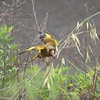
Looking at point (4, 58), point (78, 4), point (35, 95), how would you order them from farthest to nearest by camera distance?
point (78, 4)
point (4, 58)
point (35, 95)

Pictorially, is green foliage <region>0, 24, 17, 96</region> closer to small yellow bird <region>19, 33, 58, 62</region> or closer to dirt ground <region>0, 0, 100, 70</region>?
small yellow bird <region>19, 33, 58, 62</region>

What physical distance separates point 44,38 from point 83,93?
507 mm

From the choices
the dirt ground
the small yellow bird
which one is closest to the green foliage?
the small yellow bird

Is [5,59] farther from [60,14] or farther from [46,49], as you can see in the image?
[60,14]

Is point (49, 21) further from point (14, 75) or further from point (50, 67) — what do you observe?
point (50, 67)

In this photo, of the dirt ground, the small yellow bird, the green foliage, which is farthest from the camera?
the dirt ground

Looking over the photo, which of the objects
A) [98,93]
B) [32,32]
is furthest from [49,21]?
[98,93]

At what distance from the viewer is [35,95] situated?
1971mm

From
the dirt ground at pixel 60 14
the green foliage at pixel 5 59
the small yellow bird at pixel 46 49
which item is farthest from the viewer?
the dirt ground at pixel 60 14

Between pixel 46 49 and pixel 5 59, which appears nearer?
pixel 46 49

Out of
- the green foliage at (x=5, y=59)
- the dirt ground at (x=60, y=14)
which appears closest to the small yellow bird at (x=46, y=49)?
the green foliage at (x=5, y=59)

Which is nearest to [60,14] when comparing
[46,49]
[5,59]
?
[5,59]

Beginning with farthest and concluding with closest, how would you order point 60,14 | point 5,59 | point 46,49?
point 60,14 < point 5,59 < point 46,49

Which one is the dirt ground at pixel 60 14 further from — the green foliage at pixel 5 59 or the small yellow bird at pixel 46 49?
the small yellow bird at pixel 46 49
